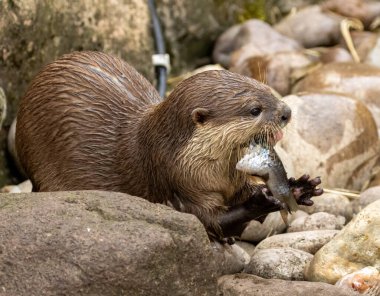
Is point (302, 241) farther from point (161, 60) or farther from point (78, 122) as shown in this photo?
point (161, 60)

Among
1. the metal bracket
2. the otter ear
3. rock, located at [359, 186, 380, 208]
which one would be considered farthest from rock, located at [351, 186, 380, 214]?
the metal bracket

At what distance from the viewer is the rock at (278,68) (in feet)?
22.9

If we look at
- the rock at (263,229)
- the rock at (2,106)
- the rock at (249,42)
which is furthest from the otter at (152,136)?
the rock at (249,42)

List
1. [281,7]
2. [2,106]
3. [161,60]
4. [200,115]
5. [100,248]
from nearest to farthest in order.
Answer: [100,248] → [200,115] → [2,106] → [161,60] → [281,7]

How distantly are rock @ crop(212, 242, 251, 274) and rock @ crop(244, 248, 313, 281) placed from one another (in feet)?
0.15

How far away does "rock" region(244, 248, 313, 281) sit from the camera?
417 centimetres

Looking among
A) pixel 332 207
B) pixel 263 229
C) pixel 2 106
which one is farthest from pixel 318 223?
pixel 2 106

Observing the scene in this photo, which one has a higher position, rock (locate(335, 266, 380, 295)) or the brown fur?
the brown fur

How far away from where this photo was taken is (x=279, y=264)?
4191 millimetres

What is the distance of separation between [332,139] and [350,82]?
3.21ft

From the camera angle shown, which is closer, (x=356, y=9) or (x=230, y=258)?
(x=230, y=258)

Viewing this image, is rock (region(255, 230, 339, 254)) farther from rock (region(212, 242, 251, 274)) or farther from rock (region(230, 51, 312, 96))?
rock (region(230, 51, 312, 96))

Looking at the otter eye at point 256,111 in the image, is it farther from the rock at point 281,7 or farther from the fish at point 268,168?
the rock at point 281,7

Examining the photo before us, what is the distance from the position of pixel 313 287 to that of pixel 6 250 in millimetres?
1129
